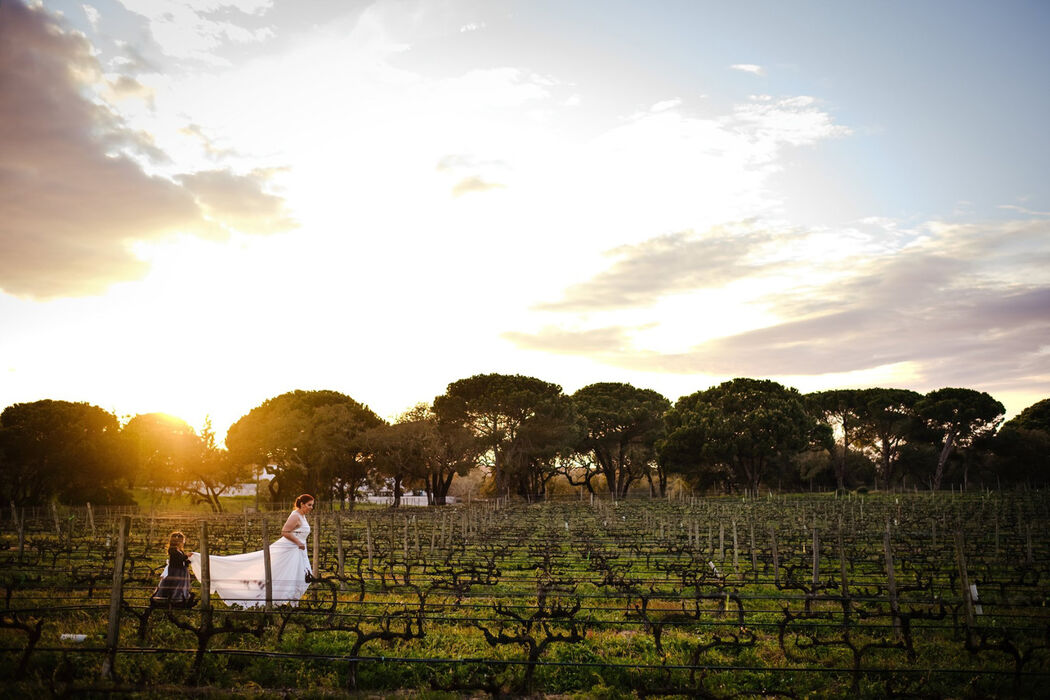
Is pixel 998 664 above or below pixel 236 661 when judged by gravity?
below

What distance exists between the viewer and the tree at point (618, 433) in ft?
215

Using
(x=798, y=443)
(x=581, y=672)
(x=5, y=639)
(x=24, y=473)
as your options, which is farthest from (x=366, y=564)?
(x=798, y=443)

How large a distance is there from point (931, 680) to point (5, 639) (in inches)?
462

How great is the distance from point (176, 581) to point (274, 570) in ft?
4.56

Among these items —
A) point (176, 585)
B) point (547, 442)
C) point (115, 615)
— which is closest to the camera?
point (115, 615)

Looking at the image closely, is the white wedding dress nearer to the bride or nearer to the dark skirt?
the bride

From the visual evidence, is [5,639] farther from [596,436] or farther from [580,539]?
[596,436]

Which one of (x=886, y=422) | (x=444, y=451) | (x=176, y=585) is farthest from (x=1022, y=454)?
(x=176, y=585)

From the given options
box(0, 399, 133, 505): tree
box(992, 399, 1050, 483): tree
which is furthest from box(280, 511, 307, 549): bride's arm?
box(992, 399, 1050, 483): tree

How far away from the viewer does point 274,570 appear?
10.2 m

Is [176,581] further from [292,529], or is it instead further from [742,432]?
[742,432]

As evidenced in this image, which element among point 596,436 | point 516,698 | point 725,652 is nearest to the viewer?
point 516,698

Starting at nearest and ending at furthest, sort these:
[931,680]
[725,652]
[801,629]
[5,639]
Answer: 1. [931,680]
2. [5,639]
3. [725,652]
4. [801,629]

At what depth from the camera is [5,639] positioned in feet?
28.1
